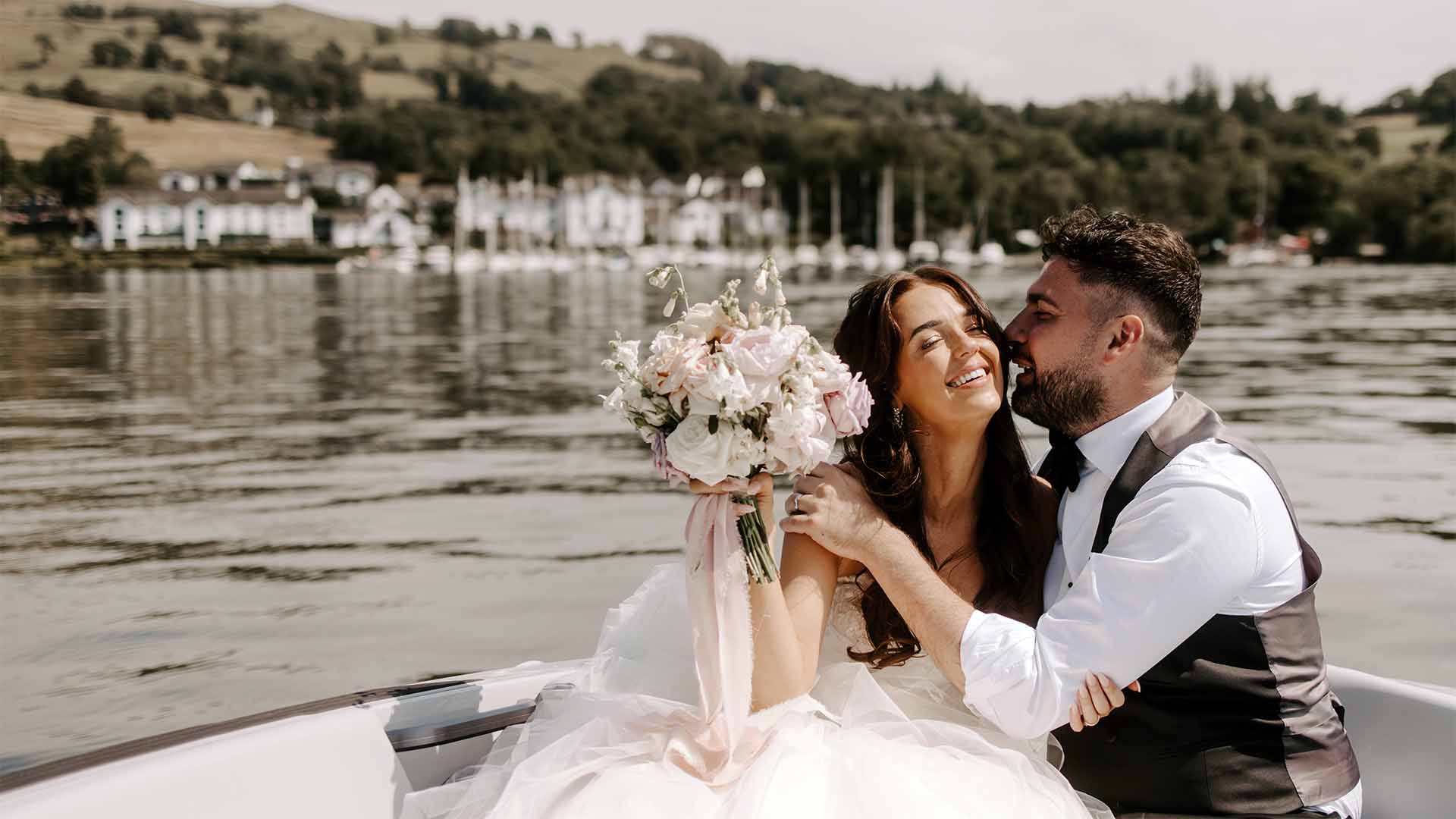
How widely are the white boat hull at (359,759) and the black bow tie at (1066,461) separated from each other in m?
0.85

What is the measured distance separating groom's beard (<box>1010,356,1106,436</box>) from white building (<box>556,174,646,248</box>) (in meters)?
111

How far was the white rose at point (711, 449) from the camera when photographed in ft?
7.43

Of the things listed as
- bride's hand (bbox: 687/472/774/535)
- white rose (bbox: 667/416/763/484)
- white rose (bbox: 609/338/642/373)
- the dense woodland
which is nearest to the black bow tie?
bride's hand (bbox: 687/472/774/535)

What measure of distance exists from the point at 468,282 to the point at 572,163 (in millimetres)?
55020

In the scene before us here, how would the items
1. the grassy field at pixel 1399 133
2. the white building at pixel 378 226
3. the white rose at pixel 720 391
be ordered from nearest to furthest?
1. the white rose at pixel 720 391
2. the grassy field at pixel 1399 133
3. the white building at pixel 378 226

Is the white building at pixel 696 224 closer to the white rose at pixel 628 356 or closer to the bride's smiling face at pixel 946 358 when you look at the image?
the bride's smiling face at pixel 946 358

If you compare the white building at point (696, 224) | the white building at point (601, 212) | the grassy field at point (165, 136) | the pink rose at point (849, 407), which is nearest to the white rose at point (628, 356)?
the pink rose at point (849, 407)

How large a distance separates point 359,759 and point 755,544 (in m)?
1.03

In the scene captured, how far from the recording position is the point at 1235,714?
7.79 feet

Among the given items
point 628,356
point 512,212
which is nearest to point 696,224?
point 512,212

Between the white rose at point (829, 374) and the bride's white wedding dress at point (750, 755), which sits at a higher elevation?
the white rose at point (829, 374)

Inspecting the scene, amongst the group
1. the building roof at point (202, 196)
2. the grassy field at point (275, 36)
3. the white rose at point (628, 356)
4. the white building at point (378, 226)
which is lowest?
the white rose at point (628, 356)

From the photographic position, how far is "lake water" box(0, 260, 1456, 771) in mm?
6562

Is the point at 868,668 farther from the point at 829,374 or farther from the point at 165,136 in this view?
the point at 165,136
